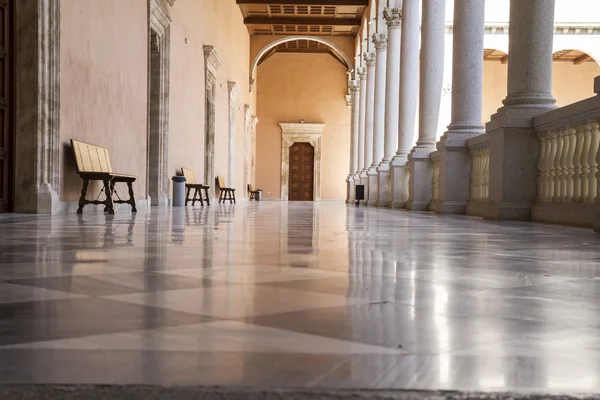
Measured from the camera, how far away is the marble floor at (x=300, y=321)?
0.97 m

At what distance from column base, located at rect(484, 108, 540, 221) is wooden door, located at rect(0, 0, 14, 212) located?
20.5 feet

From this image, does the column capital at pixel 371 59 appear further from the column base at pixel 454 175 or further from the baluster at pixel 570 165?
the baluster at pixel 570 165

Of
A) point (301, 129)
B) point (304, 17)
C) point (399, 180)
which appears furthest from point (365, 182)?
point (301, 129)

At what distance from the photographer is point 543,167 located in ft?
23.4

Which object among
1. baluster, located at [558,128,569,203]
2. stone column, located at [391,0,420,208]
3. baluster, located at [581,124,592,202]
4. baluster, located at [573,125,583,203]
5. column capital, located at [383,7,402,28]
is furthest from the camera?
column capital, located at [383,7,402,28]

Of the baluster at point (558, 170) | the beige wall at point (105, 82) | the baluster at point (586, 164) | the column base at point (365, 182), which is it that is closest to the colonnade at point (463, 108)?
the baluster at point (558, 170)

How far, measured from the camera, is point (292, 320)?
140 cm

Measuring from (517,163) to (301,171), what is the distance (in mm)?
29837

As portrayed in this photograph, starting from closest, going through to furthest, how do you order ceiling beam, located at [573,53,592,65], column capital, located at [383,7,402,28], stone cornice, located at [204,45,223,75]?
column capital, located at [383,7,402,28], stone cornice, located at [204,45,223,75], ceiling beam, located at [573,53,592,65]

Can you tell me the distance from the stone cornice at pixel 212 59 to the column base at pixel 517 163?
13172 mm

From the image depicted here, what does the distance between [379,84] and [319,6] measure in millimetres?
8552

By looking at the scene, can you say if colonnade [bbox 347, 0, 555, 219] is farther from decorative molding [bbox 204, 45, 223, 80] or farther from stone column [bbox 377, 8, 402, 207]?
decorative molding [bbox 204, 45, 223, 80]

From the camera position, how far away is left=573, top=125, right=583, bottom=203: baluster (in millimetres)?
6281

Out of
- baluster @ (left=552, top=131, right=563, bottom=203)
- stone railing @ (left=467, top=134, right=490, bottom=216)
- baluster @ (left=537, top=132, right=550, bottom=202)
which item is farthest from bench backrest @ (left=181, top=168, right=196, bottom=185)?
baluster @ (left=552, top=131, right=563, bottom=203)
